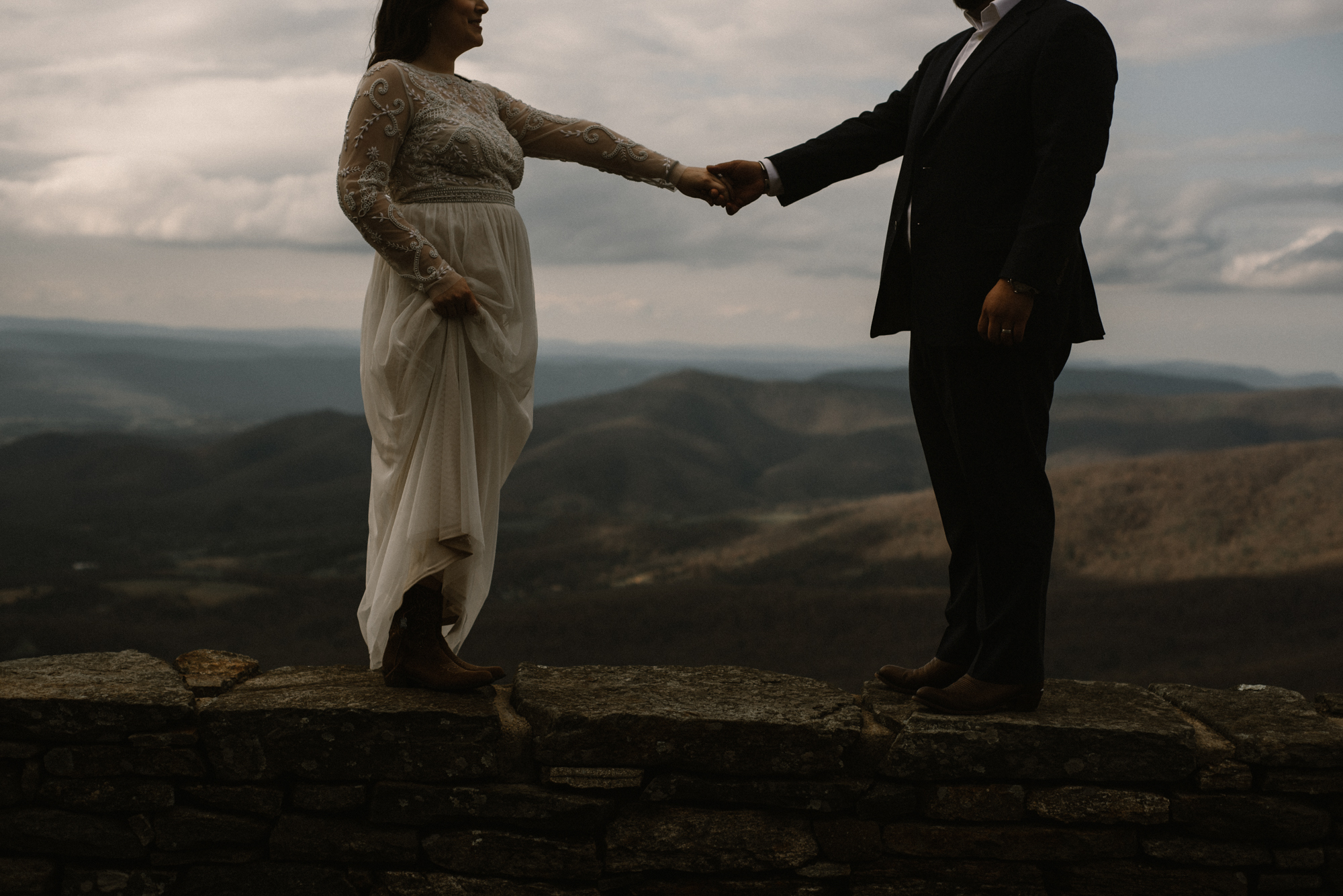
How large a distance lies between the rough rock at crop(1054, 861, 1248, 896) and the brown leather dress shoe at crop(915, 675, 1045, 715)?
40cm

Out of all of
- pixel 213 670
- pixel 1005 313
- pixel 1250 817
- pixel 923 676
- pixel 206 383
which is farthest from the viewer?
pixel 206 383

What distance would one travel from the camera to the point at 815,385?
205ft

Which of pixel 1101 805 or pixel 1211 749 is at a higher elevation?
pixel 1211 749

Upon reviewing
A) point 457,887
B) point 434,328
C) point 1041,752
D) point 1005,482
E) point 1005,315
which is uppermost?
point 1005,315

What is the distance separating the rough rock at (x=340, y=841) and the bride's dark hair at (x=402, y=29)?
1902 millimetres

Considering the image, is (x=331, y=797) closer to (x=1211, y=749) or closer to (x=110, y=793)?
(x=110, y=793)

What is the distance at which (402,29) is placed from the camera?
8.33 ft

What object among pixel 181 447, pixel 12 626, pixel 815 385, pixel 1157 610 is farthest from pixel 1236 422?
pixel 181 447

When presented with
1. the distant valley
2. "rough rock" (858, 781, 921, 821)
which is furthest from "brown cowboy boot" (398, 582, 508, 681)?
the distant valley

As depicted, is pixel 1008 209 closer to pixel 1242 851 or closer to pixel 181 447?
pixel 1242 851

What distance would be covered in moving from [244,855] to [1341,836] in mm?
2696

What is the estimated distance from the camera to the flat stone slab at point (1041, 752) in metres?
2.40

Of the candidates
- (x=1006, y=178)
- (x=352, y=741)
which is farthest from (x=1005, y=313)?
(x=352, y=741)

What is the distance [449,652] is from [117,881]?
0.97 m
